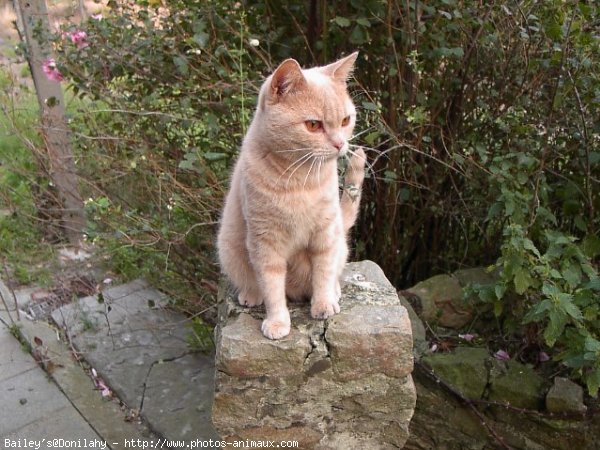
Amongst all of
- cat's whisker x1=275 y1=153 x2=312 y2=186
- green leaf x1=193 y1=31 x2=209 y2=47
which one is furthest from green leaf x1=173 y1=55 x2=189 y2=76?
cat's whisker x1=275 y1=153 x2=312 y2=186

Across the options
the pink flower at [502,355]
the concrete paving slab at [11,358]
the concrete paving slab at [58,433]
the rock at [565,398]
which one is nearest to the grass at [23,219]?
the concrete paving slab at [11,358]

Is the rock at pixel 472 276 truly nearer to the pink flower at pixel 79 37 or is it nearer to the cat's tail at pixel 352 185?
the cat's tail at pixel 352 185

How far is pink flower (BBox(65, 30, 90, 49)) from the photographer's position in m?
3.43

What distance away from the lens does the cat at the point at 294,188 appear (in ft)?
6.31

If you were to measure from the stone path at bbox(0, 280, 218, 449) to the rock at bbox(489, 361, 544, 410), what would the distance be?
1.44m

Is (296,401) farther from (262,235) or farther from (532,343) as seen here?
(532,343)

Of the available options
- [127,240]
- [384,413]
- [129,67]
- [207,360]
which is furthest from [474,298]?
[129,67]

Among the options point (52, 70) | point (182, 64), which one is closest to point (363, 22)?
point (182, 64)

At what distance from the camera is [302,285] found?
2281mm

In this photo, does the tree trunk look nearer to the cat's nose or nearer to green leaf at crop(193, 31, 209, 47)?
green leaf at crop(193, 31, 209, 47)

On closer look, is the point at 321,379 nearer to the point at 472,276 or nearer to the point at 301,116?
the point at 301,116

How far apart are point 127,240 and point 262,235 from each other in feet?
4.07

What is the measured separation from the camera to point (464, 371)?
2887mm

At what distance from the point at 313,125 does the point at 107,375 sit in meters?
2.24
